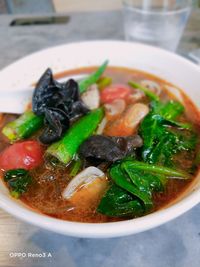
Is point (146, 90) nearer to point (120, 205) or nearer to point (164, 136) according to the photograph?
point (164, 136)

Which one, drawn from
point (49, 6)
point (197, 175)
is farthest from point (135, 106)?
point (49, 6)

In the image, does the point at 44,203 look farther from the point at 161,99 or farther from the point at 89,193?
the point at 161,99

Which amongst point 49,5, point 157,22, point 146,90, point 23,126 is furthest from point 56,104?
point 49,5

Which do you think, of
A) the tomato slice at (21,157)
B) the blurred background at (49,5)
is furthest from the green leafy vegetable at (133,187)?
the blurred background at (49,5)

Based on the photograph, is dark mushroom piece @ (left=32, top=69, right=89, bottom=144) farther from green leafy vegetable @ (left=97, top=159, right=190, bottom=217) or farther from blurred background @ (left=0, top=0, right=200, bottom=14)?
blurred background @ (left=0, top=0, right=200, bottom=14)

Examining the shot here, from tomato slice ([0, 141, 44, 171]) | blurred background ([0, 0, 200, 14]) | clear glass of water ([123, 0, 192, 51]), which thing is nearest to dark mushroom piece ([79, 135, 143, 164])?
tomato slice ([0, 141, 44, 171])

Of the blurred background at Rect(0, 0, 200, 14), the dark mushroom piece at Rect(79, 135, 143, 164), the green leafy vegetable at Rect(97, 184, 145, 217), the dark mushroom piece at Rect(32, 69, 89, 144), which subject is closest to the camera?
the green leafy vegetable at Rect(97, 184, 145, 217)

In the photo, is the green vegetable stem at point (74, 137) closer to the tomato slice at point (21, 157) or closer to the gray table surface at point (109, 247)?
the tomato slice at point (21, 157)
